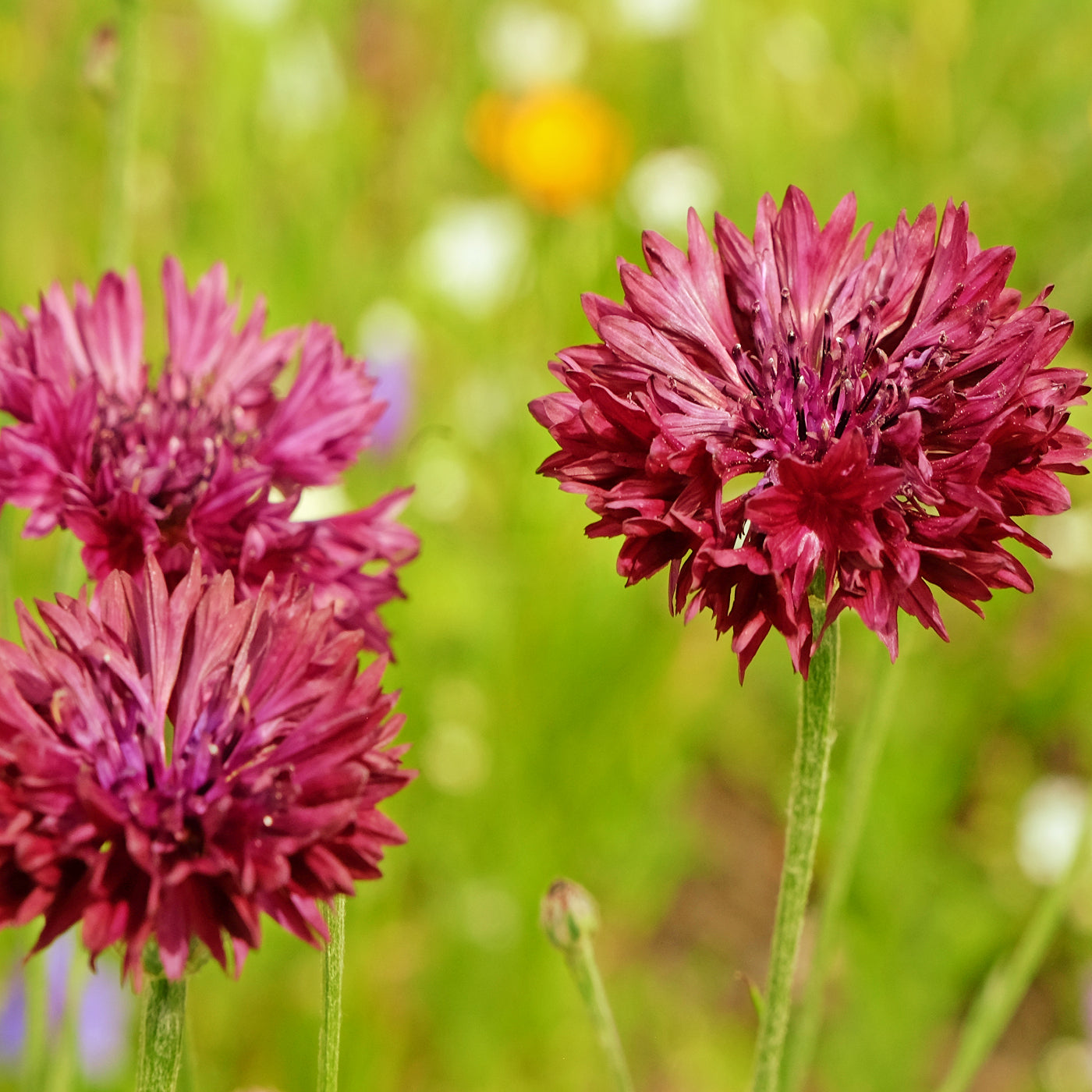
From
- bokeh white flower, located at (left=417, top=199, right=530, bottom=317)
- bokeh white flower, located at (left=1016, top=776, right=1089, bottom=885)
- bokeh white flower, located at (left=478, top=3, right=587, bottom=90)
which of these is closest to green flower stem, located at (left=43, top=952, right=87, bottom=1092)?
bokeh white flower, located at (left=1016, top=776, right=1089, bottom=885)

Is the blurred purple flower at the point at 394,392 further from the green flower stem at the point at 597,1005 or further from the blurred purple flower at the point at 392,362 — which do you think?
the green flower stem at the point at 597,1005

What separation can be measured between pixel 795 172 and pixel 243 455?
1385mm

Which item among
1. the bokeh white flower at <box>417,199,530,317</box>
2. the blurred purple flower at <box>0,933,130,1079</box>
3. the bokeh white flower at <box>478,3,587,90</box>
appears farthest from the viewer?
the bokeh white flower at <box>478,3,587,90</box>

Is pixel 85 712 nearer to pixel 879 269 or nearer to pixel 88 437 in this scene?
pixel 88 437

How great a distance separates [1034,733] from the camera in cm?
170

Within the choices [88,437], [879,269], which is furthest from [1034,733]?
[88,437]

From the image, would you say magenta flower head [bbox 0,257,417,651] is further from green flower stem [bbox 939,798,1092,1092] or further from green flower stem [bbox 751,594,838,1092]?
green flower stem [bbox 939,798,1092,1092]

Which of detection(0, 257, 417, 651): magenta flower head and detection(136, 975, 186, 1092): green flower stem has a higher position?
detection(0, 257, 417, 651): magenta flower head

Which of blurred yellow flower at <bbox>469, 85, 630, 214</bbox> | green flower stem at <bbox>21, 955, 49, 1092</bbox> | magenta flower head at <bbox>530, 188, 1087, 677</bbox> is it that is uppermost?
blurred yellow flower at <bbox>469, 85, 630, 214</bbox>

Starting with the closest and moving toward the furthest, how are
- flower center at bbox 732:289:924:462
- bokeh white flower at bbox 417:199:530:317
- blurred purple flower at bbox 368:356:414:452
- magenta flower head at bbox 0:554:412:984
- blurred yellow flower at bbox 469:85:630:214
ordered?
magenta flower head at bbox 0:554:412:984 < flower center at bbox 732:289:924:462 < blurred purple flower at bbox 368:356:414:452 < bokeh white flower at bbox 417:199:530:317 < blurred yellow flower at bbox 469:85:630:214

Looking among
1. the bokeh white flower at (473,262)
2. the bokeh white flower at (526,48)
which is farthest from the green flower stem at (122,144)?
the bokeh white flower at (526,48)

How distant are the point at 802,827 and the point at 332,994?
21cm

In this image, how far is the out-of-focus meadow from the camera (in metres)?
1.39

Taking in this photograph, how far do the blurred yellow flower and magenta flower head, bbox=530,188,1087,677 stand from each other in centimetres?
134
